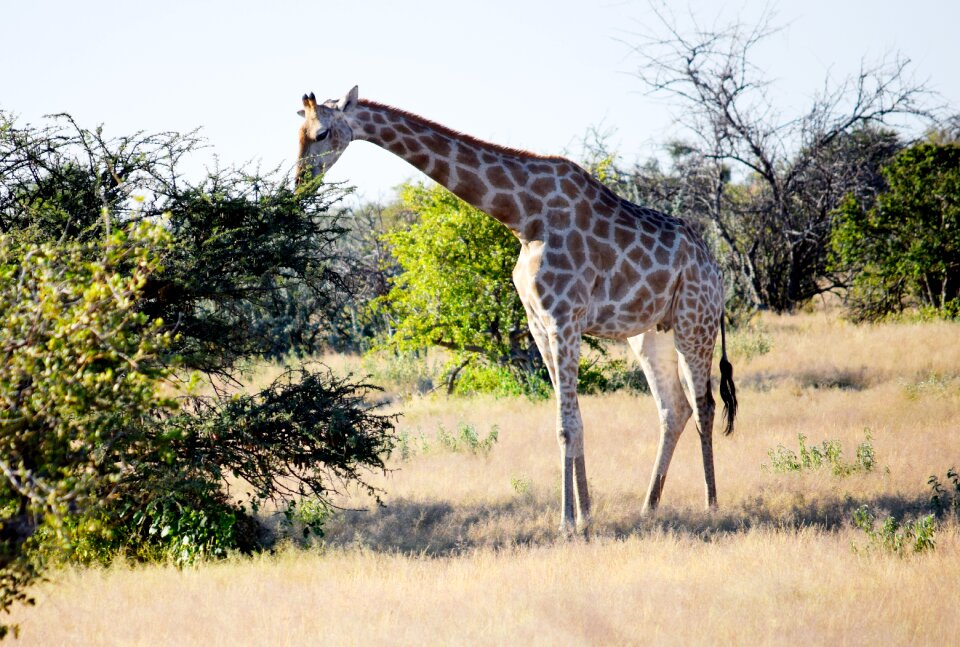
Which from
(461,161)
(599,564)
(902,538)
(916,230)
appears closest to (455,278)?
(461,161)

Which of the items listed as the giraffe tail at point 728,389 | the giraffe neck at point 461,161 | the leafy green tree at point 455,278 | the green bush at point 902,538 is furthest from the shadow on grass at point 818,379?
the giraffe neck at point 461,161

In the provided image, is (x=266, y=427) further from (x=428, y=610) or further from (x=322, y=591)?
(x=428, y=610)

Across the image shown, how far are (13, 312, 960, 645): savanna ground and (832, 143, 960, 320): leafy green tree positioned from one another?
683 cm

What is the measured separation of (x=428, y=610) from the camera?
5.89 m

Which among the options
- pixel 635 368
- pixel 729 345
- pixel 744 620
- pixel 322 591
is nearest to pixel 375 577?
pixel 322 591

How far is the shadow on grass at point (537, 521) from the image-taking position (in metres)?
8.02

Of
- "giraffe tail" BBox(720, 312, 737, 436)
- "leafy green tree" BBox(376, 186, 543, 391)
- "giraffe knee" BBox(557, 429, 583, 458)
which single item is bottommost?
"giraffe knee" BBox(557, 429, 583, 458)

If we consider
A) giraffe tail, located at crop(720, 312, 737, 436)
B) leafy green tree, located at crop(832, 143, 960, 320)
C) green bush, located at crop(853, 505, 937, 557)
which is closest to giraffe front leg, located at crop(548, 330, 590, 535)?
giraffe tail, located at crop(720, 312, 737, 436)

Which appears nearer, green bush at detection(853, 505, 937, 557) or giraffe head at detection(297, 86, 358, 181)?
green bush at detection(853, 505, 937, 557)

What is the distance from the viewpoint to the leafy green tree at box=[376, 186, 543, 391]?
14.6 m

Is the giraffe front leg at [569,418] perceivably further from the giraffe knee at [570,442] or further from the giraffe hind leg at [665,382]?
the giraffe hind leg at [665,382]

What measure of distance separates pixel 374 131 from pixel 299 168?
713 mm

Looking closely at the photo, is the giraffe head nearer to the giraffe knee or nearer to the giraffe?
the giraffe

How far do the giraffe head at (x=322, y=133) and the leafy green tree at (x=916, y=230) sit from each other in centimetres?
1388
